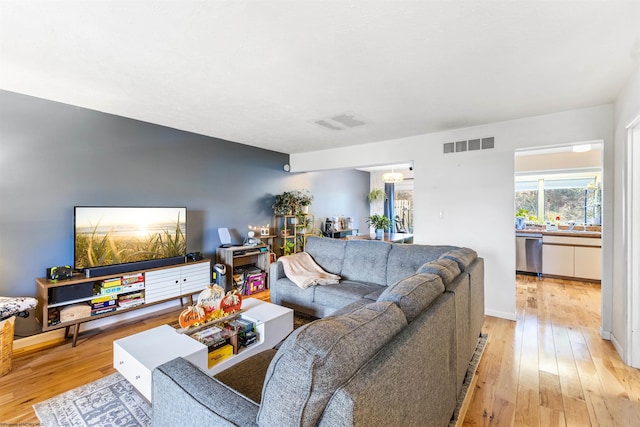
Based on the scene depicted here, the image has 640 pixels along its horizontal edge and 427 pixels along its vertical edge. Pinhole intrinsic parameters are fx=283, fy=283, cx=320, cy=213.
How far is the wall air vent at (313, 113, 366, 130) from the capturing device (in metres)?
3.33

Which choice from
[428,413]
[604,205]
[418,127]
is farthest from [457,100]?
[428,413]

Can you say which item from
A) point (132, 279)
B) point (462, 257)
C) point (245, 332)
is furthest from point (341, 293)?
point (132, 279)

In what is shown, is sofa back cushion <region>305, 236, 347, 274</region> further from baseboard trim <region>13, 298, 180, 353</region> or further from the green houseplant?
baseboard trim <region>13, 298, 180, 353</region>

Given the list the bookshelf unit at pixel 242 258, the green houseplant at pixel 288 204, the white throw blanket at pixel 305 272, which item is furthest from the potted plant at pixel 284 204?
the white throw blanket at pixel 305 272

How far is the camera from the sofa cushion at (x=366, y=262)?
3.24 metres

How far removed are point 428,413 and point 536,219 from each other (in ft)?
21.1


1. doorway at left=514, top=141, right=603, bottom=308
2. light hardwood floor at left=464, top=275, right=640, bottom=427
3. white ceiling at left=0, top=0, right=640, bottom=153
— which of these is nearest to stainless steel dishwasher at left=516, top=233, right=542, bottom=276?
doorway at left=514, top=141, right=603, bottom=308

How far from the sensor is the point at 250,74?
2.30 metres

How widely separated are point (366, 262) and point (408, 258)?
49 centimetres

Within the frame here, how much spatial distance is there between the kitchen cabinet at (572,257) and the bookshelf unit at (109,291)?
5892mm

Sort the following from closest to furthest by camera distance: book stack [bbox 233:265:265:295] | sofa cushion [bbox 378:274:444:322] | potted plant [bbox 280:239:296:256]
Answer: sofa cushion [bbox 378:274:444:322] → book stack [bbox 233:265:265:295] → potted plant [bbox 280:239:296:256]

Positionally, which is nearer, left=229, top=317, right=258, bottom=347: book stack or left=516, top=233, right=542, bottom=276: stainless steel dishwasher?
left=229, top=317, right=258, bottom=347: book stack

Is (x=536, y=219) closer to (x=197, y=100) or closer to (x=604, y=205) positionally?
(x=604, y=205)

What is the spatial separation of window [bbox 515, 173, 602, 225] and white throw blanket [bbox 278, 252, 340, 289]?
5161mm
